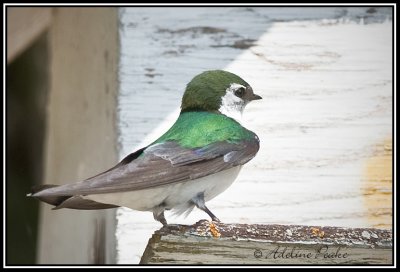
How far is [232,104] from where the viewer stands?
8.56 ft

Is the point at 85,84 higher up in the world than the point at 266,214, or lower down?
higher up

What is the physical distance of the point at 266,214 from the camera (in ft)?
8.45

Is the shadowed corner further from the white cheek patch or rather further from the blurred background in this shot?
the white cheek patch

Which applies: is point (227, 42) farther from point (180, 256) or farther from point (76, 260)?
point (180, 256)

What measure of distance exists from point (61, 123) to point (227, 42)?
2.10ft

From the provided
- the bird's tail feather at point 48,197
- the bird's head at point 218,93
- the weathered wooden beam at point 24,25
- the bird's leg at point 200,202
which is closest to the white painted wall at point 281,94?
the bird's head at point 218,93

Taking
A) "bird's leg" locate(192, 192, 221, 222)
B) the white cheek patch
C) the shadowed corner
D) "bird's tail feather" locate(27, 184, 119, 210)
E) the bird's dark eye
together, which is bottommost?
the shadowed corner

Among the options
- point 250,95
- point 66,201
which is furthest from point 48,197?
point 250,95

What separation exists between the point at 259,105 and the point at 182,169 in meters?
0.62

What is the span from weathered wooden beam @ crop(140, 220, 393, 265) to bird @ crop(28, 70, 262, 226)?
18 cm

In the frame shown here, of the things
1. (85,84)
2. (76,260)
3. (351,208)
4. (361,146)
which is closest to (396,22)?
(361,146)

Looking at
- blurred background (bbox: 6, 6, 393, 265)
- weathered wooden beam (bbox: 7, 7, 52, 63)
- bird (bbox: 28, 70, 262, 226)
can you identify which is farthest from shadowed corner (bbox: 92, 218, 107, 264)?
weathered wooden beam (bbox: 7, 7, 52, 63)

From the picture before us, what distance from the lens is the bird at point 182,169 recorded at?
2.01m

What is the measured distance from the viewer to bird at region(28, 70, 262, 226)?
2.01 metres
